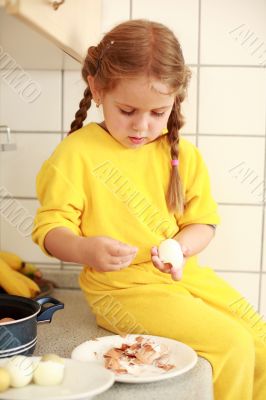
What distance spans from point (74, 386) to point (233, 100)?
2.72 feet

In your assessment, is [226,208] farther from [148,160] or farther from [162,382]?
[162,382]

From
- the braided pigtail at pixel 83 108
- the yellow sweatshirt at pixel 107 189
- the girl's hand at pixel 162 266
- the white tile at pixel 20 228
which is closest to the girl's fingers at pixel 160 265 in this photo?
the girl's hand at pixel 162 266

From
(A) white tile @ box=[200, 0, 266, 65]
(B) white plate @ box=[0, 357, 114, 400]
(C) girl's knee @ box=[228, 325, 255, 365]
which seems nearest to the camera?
(B) white plate @ box=[0, 357, 114, 400]

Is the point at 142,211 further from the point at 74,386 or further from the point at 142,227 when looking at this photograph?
the point at 74,386

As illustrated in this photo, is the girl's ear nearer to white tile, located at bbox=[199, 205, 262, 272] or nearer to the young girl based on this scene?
the young girl

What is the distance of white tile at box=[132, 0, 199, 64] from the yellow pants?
0.52 metres

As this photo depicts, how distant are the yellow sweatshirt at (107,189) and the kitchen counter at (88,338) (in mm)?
177

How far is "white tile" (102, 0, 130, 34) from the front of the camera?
1325mm

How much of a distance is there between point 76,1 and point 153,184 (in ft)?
1.23

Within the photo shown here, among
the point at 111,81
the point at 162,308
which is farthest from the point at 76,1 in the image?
the point at 162,308

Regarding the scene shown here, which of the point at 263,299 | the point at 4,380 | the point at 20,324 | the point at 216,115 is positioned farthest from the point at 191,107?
the point at 4,380

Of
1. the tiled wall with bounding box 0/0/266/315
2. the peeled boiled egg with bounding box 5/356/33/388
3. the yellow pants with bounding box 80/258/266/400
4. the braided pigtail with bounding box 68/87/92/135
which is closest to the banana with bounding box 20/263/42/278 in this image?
the tiled wall with bounding box 0/0/266/315

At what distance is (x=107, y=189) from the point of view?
1042mm

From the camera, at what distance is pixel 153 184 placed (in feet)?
3.51
